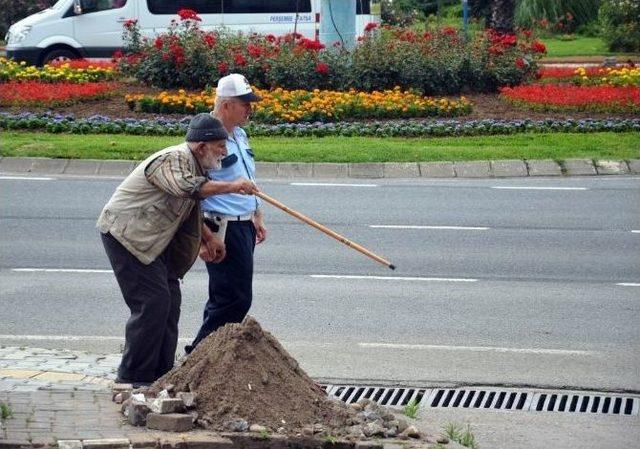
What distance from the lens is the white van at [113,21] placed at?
29.5m

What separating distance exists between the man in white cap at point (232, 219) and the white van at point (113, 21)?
21394mm

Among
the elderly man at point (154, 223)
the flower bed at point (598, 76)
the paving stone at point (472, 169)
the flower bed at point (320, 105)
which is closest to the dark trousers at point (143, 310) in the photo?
the elderly man at point (154, 223)

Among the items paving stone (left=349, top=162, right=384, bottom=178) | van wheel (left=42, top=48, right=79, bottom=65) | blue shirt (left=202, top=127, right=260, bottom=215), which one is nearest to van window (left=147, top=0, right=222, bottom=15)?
van wheel (left=42, top=48, right=79, bottom=65)

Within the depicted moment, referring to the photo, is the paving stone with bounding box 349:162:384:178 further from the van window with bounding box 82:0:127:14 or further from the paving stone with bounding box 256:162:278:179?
the van window with bounding box 82:0:127:14

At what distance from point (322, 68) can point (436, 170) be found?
584 cm

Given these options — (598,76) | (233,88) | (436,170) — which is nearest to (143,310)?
(233,88)

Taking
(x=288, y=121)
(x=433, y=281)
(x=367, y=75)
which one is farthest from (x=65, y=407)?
(x=367, y=75)

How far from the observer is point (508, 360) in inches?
349

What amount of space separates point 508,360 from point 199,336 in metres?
2.23

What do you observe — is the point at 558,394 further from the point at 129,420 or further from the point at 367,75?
the point at 367,75

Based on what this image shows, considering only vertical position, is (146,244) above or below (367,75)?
above

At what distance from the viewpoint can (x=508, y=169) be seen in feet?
58.7

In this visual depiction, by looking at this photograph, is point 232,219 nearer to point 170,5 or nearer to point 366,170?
point 366,170

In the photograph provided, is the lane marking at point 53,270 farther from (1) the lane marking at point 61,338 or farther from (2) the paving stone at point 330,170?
(2) the paving stone at point 330,170
